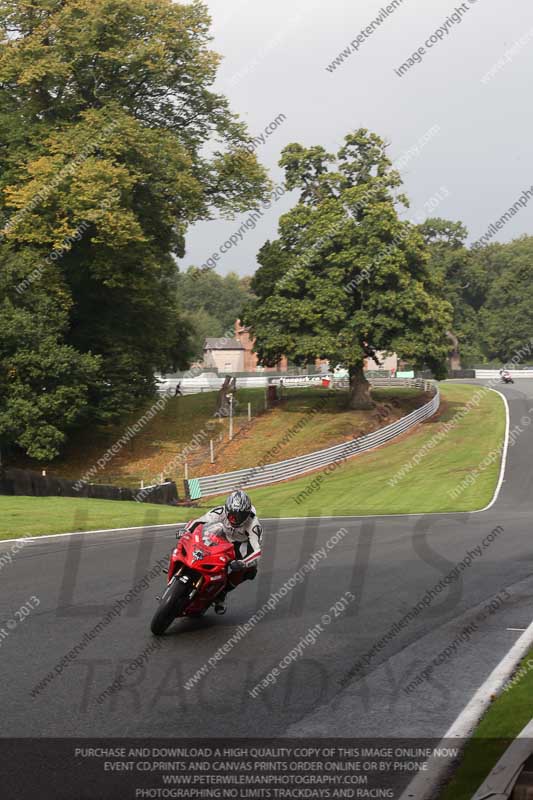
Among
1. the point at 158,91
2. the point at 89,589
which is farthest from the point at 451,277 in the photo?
the point at 89,589

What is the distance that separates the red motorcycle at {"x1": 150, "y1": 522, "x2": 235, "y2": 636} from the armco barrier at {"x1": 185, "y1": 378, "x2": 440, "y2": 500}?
24308 millimetres

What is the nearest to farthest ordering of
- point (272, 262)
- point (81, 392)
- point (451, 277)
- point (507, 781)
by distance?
1. point (507, 781)
2. point (81, 392)
3. point (272, 262)
4. point (451, 277)

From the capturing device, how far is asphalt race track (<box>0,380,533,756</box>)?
22.0 ft

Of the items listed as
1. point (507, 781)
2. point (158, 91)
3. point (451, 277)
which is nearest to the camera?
point (507, 781)

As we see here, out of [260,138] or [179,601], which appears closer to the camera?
[179,601]

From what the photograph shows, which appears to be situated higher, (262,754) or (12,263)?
(12,263)

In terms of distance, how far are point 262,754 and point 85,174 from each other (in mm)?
37122

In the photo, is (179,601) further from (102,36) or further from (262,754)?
(102,36)

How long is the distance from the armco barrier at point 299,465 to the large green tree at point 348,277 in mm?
3968

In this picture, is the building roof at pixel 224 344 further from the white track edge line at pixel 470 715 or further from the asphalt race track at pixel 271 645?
the white track edge line at pixel 470 715

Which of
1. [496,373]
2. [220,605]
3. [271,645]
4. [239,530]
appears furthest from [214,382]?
[271,645]

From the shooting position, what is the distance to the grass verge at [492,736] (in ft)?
17.4

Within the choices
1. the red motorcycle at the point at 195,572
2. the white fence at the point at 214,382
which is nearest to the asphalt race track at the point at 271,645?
the red motorcycle at the point at 195,572

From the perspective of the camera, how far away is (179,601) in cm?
925
